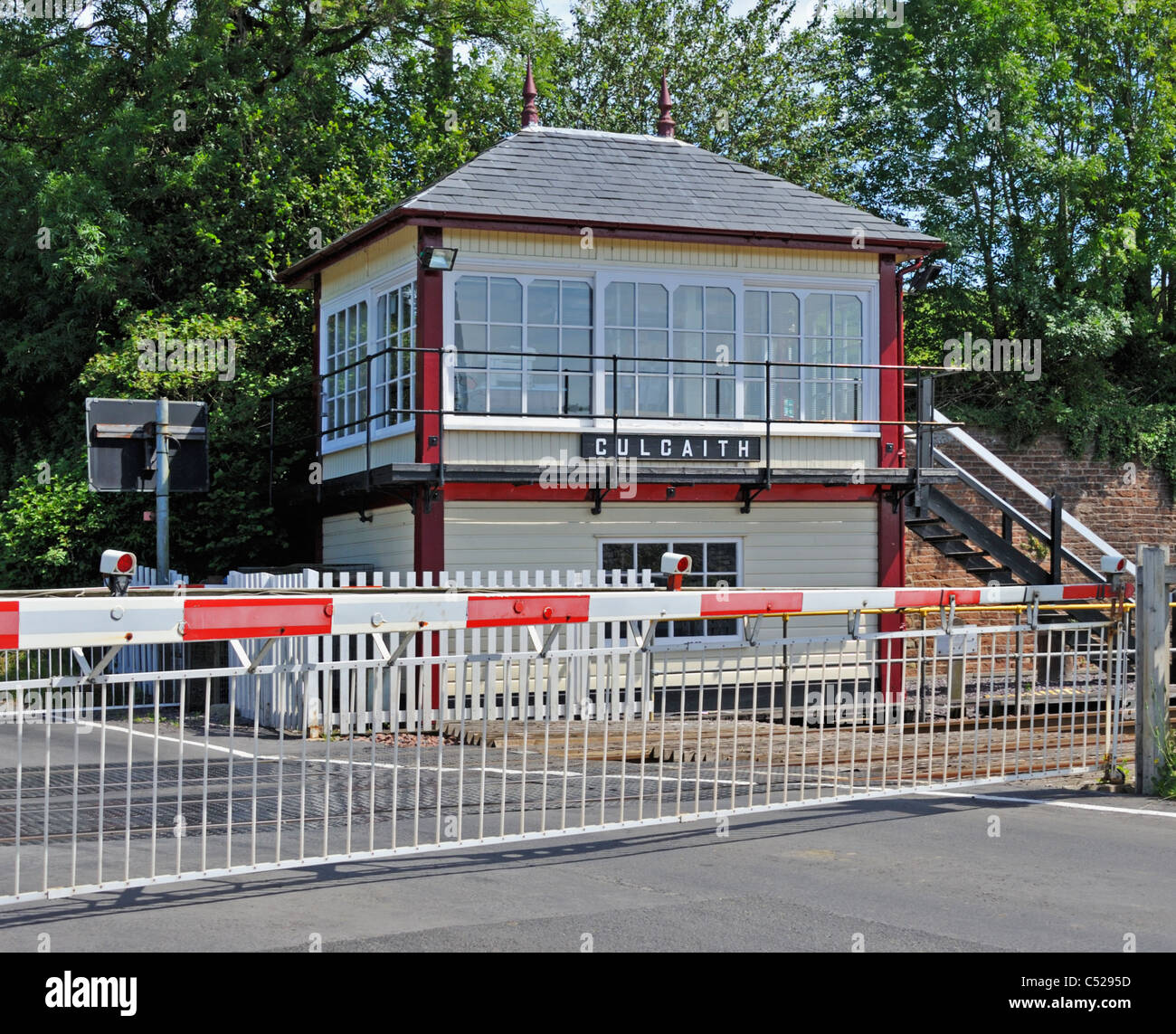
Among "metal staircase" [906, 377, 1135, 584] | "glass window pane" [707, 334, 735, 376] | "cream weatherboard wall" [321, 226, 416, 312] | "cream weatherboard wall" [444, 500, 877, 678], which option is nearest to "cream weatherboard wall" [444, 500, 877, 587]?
"cream weatherboard wall" [444, 500, 877, 678]

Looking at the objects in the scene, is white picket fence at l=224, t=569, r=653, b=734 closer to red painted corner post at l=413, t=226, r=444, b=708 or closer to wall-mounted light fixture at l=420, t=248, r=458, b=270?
red painted corner post at l=413, t=226, r=444, b=708

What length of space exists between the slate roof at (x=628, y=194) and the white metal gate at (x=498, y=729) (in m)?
7.24

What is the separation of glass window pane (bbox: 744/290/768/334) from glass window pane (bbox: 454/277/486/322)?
11.6ft

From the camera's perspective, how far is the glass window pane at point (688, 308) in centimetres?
1886

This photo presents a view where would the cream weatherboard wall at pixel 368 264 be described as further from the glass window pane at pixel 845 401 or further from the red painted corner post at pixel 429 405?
the glass window pane at pixel 845 401

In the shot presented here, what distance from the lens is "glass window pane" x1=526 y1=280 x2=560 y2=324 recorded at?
18188 mm

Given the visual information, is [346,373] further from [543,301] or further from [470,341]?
[543,301]

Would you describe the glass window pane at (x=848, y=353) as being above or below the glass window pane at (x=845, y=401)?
above

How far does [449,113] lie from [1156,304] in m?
14.6

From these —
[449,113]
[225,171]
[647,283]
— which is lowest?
[647,283]

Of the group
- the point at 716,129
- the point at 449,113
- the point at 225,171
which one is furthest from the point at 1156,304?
the point at 225,171

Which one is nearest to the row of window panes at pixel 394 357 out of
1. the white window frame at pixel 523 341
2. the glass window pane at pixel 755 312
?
the white window frame at pixel 523 341

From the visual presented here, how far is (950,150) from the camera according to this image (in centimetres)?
2920
